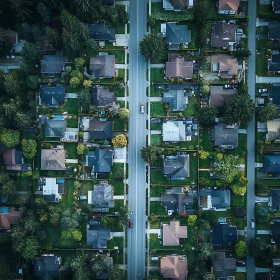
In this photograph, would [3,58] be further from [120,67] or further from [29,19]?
[120,67]

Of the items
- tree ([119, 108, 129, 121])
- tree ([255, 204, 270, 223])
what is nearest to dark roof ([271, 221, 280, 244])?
tree ([255, 204, 270, 223])

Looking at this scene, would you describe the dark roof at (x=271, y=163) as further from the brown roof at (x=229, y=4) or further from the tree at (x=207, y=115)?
the brown roof at (x=229, y=4)

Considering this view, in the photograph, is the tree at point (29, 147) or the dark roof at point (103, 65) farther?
the dark roof at point (103, 65)

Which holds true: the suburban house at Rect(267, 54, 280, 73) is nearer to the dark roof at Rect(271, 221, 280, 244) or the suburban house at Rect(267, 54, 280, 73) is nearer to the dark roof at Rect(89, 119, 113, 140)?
the dark roof at Rect(271, 221, 280, 244)

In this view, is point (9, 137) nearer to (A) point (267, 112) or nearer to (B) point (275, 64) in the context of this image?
(A) point (267, 112)

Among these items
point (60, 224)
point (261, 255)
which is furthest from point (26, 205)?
point (261, 255)

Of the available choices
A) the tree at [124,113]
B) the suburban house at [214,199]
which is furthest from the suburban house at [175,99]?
the suburban house at [214,199]
